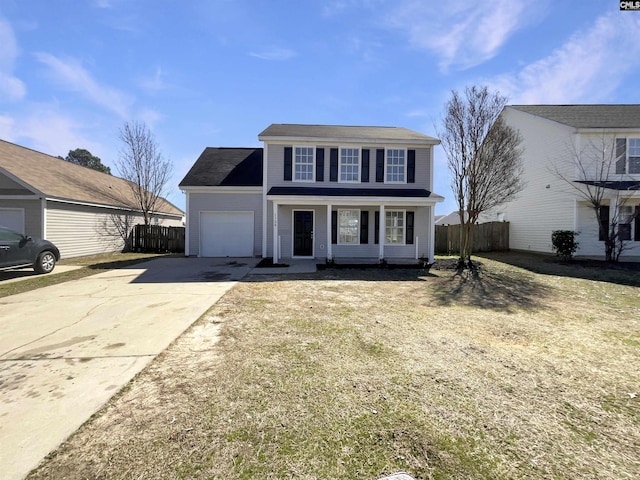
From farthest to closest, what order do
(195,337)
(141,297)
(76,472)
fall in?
(141,297) < (195,337) < (76,472)

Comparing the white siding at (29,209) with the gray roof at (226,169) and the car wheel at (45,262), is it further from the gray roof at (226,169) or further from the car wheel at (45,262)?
the gray roof at (226,169)

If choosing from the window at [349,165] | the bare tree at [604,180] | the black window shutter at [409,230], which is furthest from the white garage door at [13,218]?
the bare tree at [604,180]

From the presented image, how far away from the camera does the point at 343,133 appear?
14891 mm

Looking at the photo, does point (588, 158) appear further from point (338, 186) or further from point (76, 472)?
point (76, 472)

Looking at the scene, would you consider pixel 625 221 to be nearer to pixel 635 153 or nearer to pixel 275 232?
pixel 635 153

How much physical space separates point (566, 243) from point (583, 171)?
411cm

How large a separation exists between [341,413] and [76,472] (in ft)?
6.50

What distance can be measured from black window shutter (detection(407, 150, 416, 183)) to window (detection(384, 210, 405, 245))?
180cm

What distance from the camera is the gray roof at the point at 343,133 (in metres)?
13.7

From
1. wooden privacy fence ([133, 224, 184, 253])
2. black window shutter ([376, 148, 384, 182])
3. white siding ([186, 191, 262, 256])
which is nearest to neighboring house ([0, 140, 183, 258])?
wooden privacy fence ([133, 224, 184, 253])

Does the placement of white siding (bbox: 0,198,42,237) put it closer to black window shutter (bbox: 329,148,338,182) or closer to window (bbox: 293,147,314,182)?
window (bbox: 293,147,314,182)

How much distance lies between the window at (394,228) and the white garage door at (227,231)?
22.1 feet

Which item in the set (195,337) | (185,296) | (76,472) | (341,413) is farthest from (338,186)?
(76,472)

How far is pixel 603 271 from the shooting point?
11.3 m
